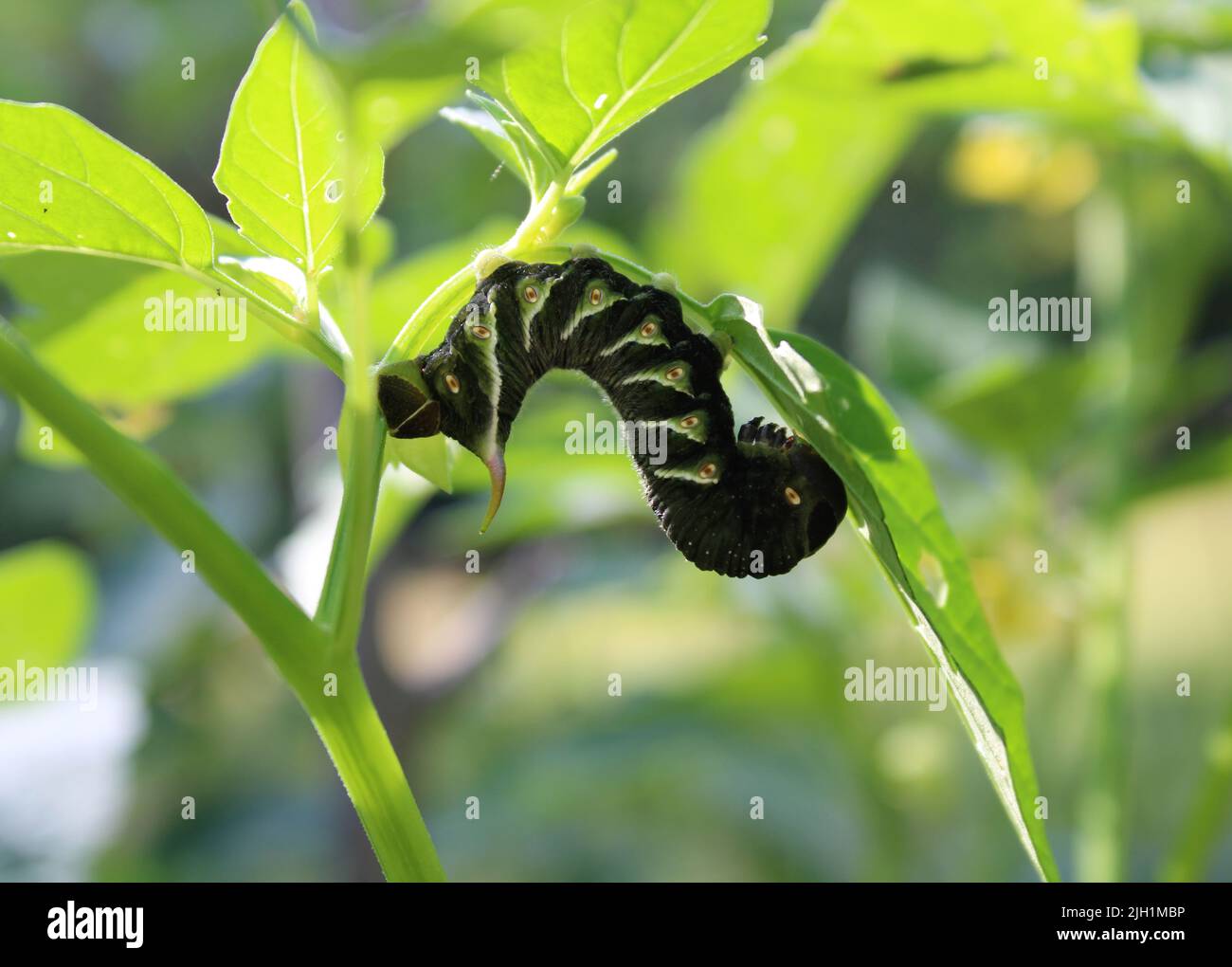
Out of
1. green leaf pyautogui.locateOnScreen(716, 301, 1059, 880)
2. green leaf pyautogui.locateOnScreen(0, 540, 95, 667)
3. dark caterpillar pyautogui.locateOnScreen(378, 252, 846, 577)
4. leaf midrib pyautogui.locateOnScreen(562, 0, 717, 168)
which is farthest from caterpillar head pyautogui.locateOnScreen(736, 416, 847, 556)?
green leaf pyautogui.locateOnScreen(0, 540, 95, 667)

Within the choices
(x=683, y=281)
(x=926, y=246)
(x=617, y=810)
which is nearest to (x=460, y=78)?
(x=683, y=281)

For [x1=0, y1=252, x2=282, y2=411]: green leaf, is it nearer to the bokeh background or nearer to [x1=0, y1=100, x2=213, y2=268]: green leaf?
the bokeh background

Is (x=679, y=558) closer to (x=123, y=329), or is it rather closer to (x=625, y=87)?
(x=123, y=329)

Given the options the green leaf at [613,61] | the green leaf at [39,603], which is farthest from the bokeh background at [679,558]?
the green leaf at [613,61]

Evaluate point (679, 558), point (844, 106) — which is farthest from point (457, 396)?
point (679, 558)

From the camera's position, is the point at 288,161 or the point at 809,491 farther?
the point at 809,491

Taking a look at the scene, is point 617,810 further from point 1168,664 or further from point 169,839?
point 1168,664
